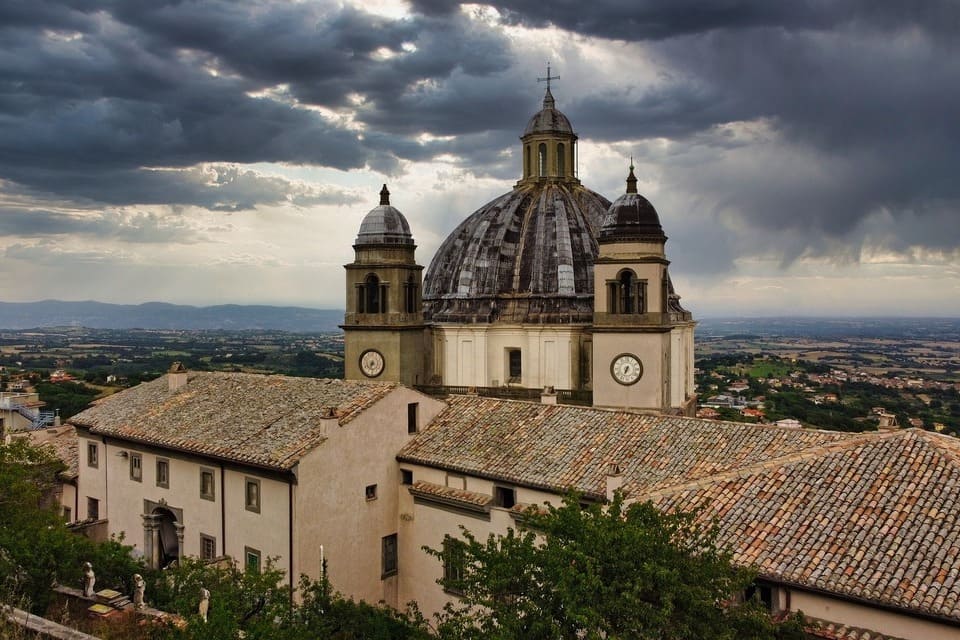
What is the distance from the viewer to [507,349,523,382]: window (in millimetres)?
44547

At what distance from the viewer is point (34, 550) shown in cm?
2453

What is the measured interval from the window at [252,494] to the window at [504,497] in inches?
341

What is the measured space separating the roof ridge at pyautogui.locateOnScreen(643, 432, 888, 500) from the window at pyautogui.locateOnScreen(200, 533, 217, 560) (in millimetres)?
18198

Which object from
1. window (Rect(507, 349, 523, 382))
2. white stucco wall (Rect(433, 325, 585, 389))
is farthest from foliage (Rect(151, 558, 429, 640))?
window (Rect(507, 349, 523, 382))

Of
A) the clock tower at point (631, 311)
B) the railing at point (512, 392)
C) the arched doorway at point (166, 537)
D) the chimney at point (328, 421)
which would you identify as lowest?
the arched doorway at point (166, 537)

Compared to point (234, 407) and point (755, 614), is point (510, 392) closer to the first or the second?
point (234, 407)

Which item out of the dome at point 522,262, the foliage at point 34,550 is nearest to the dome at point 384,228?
the dome at point 522,262

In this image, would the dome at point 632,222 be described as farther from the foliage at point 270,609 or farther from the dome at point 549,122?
the foliage at point 270,609

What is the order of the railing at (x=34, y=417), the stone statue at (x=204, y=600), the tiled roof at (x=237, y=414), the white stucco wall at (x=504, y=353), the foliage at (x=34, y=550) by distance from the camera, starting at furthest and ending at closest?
the railing at (x=34, y=417) < the white stucco wall at (x=504, y=353) < the tiled roof at (x=237, y=414) < the foliage at (x=34, y=550) < the stone statue at (x=204, y=600)

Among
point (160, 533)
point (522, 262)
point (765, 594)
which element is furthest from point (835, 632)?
point (522, 262)

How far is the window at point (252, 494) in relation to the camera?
30203mm

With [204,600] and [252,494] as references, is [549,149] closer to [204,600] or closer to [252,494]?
[252,494]

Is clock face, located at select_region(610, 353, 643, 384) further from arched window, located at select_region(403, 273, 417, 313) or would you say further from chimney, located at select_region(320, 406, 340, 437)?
chimney, located at select_region(320, 406, 340, 437)

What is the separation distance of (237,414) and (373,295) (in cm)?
1320
